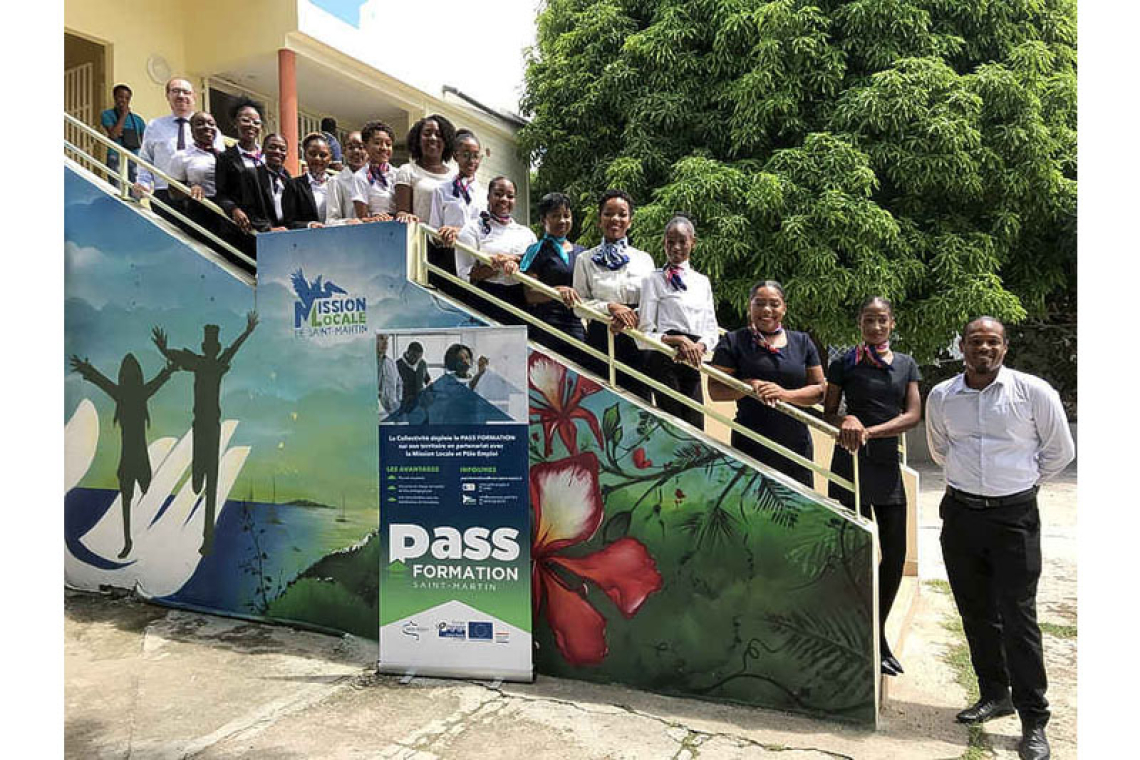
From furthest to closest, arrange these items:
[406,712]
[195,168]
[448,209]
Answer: [195,168] → [448,209] → [406,712]

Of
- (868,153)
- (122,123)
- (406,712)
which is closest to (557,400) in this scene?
(406,712)

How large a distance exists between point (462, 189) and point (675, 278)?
5.56 feet

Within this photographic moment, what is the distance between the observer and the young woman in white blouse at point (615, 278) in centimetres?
488

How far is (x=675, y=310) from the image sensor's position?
4699 millimetres

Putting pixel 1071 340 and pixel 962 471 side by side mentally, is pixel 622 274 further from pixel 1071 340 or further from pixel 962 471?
pixel 1071 340

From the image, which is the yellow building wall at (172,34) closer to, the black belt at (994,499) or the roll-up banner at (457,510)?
the roll-up banner at (457,510)

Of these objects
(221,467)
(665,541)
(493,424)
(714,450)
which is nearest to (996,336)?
(714,450)

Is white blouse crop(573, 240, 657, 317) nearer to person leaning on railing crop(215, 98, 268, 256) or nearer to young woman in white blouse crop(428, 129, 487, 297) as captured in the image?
young woman in white blouse crop(428, 129, 487, 297)

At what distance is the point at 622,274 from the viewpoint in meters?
4.95

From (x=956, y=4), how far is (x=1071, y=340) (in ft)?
25.9

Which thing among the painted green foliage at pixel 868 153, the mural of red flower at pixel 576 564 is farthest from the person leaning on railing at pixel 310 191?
the painted green foliage at pixel 868 153

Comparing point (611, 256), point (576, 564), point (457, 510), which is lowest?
point (576, 564)

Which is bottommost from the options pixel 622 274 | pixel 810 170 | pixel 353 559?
pixel 353 559

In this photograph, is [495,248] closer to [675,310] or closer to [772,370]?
[675,310]
